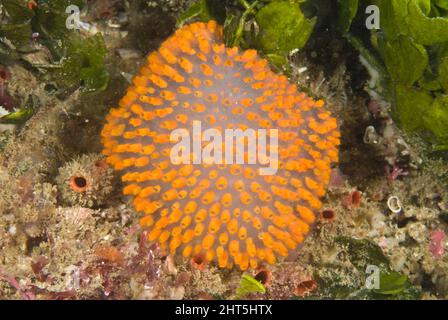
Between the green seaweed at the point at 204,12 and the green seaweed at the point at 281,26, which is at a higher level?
the green seaweed at the point at 204,12

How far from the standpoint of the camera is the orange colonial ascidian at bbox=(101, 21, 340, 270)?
3.38 metres

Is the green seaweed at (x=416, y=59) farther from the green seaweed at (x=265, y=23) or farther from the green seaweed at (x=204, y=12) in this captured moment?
the green seaweed at (x=204, y=12)

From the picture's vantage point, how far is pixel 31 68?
478 centimetres

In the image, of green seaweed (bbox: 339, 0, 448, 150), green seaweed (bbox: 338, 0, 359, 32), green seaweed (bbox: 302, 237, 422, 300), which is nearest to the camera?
green seaweed (bbox: 339, 0, 448, 150)

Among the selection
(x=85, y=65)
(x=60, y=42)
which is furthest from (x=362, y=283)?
(x=60, y=42)

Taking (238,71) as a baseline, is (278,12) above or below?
above

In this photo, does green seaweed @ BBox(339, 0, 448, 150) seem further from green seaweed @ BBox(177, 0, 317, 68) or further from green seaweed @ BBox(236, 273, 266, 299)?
green seaweed @ BBox(236, 273, 266, 299)

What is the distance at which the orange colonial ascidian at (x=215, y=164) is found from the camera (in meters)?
3.38

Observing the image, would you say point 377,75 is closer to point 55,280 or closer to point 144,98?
point 144,98

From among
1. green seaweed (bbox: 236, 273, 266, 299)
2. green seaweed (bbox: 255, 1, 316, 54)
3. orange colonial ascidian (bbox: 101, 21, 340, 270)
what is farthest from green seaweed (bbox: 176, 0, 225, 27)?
green seaweed (bbox: 236, 273, 266, 299)

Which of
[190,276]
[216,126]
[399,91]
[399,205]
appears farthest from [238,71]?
[399,205]

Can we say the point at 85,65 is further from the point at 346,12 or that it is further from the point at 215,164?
the point at 346,12

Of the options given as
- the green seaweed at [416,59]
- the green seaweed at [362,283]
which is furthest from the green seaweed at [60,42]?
the green seaweed at [362,283]
